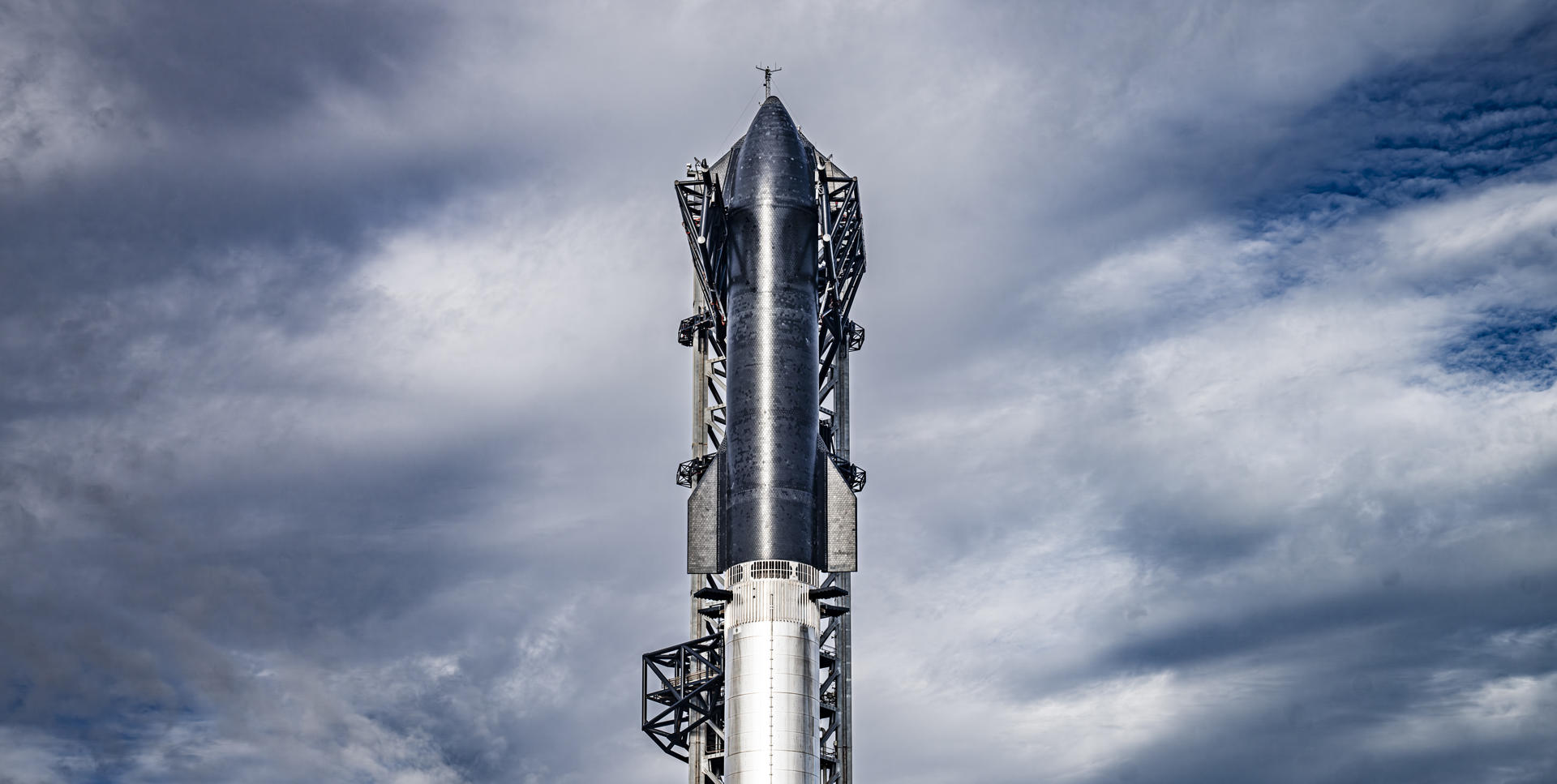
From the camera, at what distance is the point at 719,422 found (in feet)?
244

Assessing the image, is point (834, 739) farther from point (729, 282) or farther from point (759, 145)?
point (759, 145)

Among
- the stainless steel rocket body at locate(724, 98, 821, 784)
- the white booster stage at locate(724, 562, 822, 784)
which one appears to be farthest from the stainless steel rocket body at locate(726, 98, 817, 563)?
the white booster stage at locate(724, 562, 822, 784)

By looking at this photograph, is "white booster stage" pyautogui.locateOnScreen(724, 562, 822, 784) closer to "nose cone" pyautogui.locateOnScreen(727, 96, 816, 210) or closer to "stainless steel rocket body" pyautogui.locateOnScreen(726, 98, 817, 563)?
"stainless steel rocket body" pyautogui.locateOnScreen(726, 98, 817, 563)

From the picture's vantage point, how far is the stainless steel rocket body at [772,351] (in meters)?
63.1

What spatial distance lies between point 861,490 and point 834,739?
10204mm

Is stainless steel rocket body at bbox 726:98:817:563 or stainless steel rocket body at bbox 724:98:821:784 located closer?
stainless steel rocket body at bbox 724:98:821:784

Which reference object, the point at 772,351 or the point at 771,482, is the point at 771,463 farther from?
the point at 772,351

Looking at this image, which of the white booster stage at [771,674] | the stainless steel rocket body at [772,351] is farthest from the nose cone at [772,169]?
the white booster stage at [771,674]

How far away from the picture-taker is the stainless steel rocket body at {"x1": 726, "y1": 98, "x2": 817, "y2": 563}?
63.1 metres

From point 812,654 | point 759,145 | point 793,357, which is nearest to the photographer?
point 812,654

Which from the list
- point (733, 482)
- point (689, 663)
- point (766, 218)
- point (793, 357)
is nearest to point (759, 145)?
point (766, 218)

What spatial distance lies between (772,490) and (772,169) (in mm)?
13732

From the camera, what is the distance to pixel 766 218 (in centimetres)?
6781

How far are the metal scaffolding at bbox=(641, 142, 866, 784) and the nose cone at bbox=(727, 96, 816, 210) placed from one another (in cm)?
155
